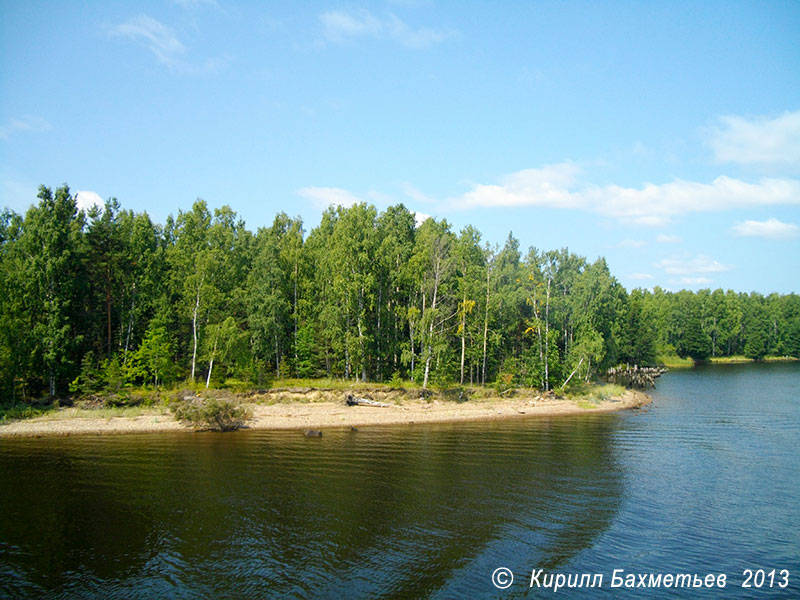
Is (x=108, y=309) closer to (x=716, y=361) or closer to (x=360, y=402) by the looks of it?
(x=360, y=402)

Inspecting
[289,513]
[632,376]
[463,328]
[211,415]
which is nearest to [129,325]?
[211,415]

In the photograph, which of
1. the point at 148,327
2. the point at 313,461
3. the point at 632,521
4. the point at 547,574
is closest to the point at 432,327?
the point at 313,461

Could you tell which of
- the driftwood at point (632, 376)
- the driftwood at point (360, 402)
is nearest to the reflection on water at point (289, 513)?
the driftwood at point (360, 402)

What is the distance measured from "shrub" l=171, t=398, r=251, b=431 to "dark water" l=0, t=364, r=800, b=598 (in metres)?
2.28

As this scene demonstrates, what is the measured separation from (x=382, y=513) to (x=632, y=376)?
7013 cm

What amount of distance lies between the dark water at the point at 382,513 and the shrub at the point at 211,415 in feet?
7.49

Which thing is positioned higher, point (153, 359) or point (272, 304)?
point (272, 304)

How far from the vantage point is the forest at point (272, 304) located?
42.0 metres

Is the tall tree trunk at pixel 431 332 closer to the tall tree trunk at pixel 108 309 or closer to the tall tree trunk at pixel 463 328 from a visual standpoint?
the tall tree trunk at pixel 463 328

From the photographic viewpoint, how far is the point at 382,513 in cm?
2095

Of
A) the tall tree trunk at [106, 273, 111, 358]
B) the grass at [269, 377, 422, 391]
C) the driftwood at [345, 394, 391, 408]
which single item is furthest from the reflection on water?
the grass at [269, 377, 422, 391]

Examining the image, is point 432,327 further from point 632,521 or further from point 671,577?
point 671,577

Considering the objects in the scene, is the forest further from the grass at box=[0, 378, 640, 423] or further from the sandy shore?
the sandy shore

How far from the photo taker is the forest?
1654 inches
